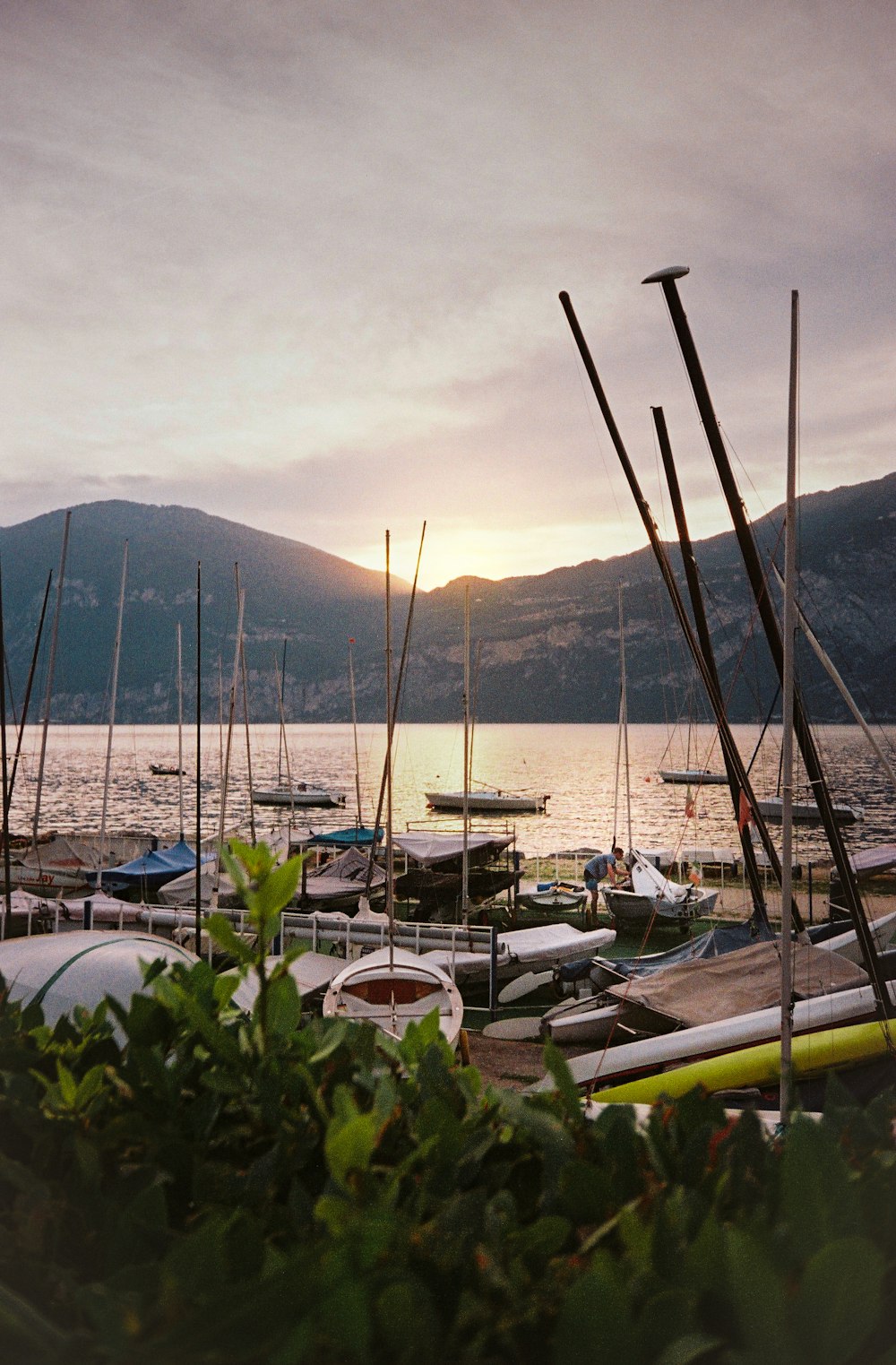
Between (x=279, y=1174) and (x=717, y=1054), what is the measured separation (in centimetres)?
985

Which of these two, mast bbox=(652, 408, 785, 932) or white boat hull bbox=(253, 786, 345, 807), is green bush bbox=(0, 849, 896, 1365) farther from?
white boat hull bbox=(253, 786, 345, 807)

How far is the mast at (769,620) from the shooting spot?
9828mm

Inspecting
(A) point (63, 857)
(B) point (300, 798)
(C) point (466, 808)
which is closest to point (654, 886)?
(C) point (466, 808)

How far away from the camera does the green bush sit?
1103 millimetres

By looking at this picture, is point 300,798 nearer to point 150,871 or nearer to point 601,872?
point 150,871

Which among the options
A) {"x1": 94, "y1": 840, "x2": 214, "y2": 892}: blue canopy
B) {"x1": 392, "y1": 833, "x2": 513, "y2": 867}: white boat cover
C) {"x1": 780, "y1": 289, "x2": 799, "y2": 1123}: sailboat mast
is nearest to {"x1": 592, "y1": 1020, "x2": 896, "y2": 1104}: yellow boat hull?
{"x1": 780, "y1": 289, "x2": 799, "y2": 1123}: sailboat mast

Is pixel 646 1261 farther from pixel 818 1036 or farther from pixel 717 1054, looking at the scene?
pixel 717 1054

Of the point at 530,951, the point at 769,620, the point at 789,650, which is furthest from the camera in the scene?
the point at 530,951

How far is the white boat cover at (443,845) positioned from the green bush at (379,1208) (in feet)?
72.3

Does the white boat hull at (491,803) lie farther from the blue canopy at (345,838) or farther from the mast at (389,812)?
the mast at (389,812)

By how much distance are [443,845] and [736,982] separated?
1541 centimetres

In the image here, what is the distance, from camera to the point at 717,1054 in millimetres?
10336

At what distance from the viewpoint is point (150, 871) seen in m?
25.6

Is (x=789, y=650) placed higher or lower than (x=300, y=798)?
higher
